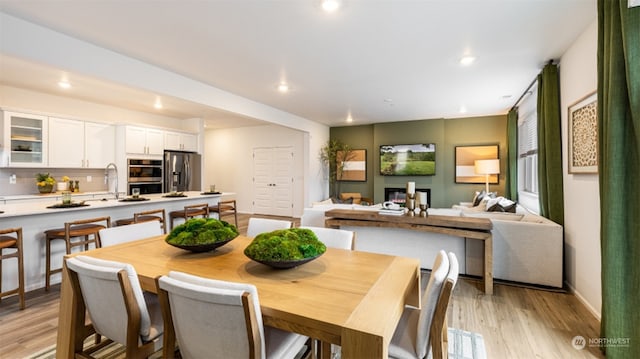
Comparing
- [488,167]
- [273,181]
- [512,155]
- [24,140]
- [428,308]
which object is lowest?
[428,308]

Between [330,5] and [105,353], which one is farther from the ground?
[330,5]

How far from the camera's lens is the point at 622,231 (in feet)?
5.95

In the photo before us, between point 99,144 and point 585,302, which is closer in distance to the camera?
point 585,302

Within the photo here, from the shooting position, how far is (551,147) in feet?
10.7

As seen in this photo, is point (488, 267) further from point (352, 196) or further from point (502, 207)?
point (352, 196)

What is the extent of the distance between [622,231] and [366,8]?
7.69 feet

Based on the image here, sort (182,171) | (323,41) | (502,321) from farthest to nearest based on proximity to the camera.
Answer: (182,171)
(323,41)
(502,321)

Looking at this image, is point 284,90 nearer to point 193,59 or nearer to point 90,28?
point 193,59

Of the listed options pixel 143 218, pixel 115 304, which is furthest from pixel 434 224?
pixel 143 218

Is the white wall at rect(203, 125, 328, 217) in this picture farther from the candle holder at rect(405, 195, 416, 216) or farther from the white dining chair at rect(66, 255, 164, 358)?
the white dining chair at rect(66, 255, 164, 358)

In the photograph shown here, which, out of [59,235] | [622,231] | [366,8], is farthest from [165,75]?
[622,231]

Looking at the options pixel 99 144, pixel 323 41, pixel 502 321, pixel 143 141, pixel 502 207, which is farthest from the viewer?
pixel 143 141

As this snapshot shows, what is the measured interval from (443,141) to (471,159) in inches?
30.0

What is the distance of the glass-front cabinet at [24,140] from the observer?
416 cm
